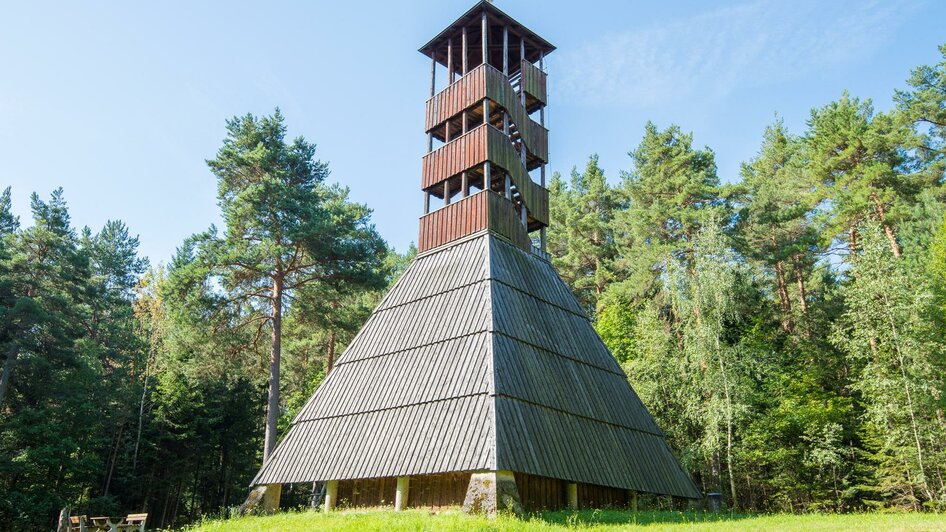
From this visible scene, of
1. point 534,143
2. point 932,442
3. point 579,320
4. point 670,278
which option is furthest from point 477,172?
point 932,442

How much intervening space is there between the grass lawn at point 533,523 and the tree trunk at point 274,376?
9.61m

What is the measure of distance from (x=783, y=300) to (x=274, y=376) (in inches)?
980

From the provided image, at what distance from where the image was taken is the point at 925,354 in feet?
67.4

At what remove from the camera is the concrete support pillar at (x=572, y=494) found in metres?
14.1

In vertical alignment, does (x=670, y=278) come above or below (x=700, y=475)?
above

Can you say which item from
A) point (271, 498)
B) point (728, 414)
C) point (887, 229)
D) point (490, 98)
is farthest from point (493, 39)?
point (887, 229)

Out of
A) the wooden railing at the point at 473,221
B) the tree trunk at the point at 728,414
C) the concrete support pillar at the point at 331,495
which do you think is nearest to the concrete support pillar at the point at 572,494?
the concrete support pillar at the point at 331,495

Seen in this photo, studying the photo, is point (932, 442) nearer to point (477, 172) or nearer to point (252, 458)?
point (477, 172)

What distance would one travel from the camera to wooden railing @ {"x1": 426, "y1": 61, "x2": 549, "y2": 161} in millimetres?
20875

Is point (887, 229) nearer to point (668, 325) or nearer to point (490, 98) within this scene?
point (668, 325)

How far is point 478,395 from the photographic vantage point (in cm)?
1322

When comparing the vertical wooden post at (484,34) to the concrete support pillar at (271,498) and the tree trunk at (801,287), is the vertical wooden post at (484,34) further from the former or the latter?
the tree trunk at (801,287)

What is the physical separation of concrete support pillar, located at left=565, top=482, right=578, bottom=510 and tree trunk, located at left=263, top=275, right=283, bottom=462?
1366 centimetres

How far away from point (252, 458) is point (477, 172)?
24.8 meters
